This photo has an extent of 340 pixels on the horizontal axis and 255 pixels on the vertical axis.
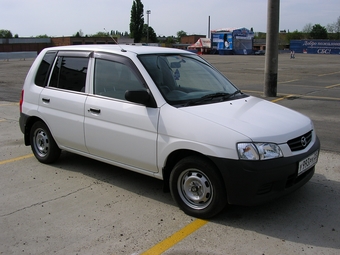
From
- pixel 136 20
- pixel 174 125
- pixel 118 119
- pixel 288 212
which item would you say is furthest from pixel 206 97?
pixel 136 20

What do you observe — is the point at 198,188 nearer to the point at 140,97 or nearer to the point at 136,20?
the point at 140,97

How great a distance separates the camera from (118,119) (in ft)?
15.3

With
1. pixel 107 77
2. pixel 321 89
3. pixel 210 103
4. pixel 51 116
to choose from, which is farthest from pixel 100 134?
pixel 321 89

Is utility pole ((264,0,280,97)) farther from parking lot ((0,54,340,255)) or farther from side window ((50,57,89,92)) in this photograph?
side window ((50,57,89,92))

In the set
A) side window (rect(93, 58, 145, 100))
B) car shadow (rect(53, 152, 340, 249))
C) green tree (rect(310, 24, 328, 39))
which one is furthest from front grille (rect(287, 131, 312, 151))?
green tree (rect(310, 24, 328, 39))

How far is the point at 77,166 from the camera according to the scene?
597cm

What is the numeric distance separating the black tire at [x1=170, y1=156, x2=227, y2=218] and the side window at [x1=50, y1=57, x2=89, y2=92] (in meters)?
1.91

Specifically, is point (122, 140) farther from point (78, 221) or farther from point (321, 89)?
point (321, 89)

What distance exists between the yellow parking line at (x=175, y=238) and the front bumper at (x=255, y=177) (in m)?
0.44

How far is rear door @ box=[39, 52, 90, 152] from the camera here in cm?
519

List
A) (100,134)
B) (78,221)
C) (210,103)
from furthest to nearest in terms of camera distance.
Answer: (100,134), (210,103), (78,221)

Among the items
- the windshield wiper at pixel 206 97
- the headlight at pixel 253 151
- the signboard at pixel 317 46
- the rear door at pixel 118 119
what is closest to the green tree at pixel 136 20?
the signboard at pixel 317 46

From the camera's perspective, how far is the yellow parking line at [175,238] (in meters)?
3.56

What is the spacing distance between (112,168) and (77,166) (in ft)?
1.85
